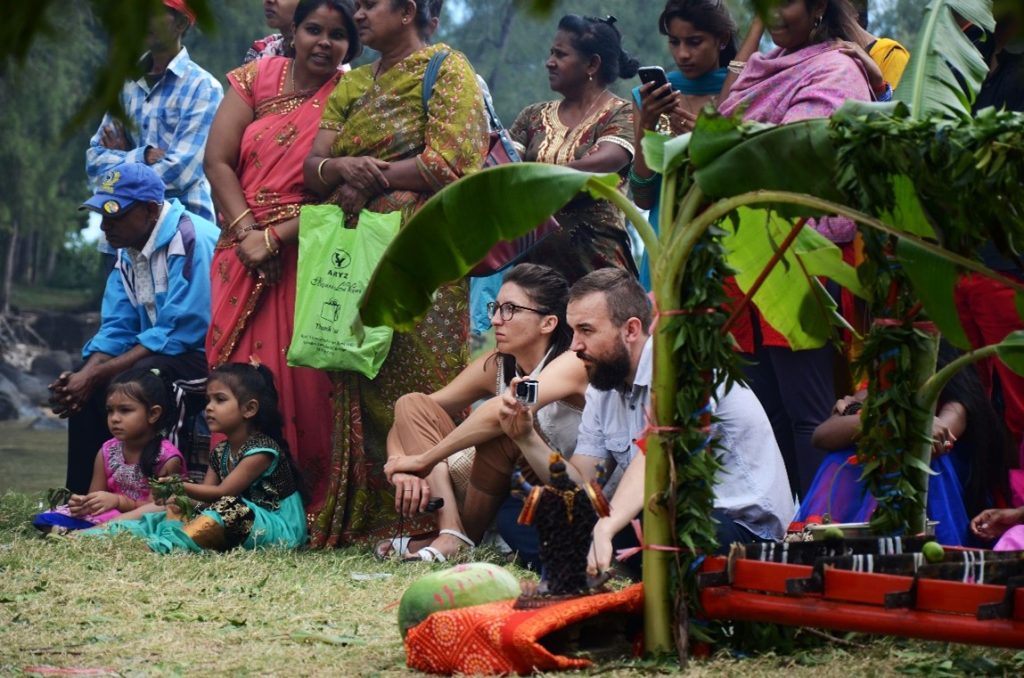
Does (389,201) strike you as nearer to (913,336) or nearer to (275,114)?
(275,114)

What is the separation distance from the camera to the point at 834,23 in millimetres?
5992

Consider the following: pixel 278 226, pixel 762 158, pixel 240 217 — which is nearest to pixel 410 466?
pixel 278 226

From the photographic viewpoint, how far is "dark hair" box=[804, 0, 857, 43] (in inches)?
235

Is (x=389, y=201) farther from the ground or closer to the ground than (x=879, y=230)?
farther from the ground

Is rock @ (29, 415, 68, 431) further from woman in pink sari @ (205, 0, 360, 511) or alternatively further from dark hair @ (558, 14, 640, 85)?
dark hair @ (558, 14, 640, 85)

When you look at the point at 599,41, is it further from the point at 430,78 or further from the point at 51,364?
the point at 51,364

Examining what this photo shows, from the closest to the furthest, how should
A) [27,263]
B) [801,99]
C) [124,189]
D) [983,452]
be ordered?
1. [983,452]
2. [801,99]
3. [124,189]
4. [27,263]

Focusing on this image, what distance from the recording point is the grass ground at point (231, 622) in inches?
168

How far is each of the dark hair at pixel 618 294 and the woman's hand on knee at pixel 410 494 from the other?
1.31 metres

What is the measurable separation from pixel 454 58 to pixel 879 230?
3.49 m

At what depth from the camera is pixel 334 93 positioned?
7.30 meters

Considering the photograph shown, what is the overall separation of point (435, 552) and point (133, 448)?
6.64ft

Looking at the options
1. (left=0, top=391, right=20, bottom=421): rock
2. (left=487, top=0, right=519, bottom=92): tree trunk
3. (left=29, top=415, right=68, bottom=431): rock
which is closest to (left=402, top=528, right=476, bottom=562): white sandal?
(left=29, top=415, right=68, bottom=431): rock

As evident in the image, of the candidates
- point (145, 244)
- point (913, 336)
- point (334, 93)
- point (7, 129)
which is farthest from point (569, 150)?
point (7, 129)
